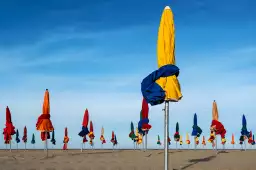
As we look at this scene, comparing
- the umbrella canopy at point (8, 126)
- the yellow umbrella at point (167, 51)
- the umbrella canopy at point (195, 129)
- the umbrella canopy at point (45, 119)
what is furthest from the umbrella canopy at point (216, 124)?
the yellow umbrella at point (167, 51)

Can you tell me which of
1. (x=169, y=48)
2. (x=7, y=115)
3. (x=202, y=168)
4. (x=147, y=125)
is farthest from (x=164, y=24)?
(x=7, y=115)

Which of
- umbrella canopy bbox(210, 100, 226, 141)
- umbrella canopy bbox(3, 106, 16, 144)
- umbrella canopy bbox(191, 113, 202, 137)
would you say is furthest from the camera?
umbrella canopy bbox(191, 113, 202, 137)

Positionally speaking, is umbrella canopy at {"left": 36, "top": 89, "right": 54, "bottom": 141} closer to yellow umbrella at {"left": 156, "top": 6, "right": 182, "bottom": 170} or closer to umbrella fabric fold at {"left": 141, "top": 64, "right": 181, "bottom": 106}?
umbrella fabric fold at {"left": 141, "top": 64, "right": 181, "bottom": 106}

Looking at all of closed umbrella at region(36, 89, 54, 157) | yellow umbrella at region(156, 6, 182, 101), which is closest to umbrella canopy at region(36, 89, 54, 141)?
closed umbrella at region(36, 89, 54, 157)

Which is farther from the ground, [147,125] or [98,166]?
[147,125]

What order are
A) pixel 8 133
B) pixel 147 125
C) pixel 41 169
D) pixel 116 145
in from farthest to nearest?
1. pixel 116 145
2. pixel 8 133
3. pixel 147 125
4. pixel 41 169

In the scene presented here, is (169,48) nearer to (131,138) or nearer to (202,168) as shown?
(202,168)

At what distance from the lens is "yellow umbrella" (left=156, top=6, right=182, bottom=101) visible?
30.1 feet

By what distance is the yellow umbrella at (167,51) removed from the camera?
30.1 ft

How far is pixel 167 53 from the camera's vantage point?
9.23 m

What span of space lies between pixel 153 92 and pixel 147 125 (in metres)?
17.0

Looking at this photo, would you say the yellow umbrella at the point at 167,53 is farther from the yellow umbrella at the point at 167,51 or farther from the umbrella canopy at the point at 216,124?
the umbrella canopy at the point at 216,124

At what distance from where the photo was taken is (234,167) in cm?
1622

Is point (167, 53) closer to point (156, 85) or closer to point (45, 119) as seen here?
point (156, 85)
